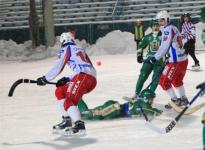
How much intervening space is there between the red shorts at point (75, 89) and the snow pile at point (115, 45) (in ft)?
45.2

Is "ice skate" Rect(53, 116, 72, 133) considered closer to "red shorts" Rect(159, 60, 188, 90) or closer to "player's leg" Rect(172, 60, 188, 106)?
"red shorts" Rect(159, 60, 188, 90)

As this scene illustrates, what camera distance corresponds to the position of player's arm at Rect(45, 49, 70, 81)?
621 centimetres

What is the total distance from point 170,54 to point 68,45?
2063 millimetres

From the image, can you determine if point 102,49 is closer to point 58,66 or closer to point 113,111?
point 113,111

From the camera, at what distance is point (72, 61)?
249 inches

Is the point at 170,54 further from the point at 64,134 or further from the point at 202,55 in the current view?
the point at 202,55

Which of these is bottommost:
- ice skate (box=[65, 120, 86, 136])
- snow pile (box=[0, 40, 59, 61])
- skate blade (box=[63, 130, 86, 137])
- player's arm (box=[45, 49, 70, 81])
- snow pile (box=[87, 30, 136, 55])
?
snow pile (box=[0, 40, 59, 61])

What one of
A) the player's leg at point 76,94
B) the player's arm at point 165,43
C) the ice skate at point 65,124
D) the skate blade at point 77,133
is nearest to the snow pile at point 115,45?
the player's arm at point 165,43

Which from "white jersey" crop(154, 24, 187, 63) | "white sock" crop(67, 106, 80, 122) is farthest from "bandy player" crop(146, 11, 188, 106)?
"white sock" crop(67, 106, 80, 122)

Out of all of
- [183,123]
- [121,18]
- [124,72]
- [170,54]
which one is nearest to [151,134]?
[183,123]

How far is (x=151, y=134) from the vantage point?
244 inches

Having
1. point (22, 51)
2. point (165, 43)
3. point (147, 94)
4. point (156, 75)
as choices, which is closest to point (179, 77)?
point (156, 75)

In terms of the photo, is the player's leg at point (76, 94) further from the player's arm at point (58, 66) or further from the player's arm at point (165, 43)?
the player's arm at point (165, 43)

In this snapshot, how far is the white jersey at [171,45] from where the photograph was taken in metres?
7.30
